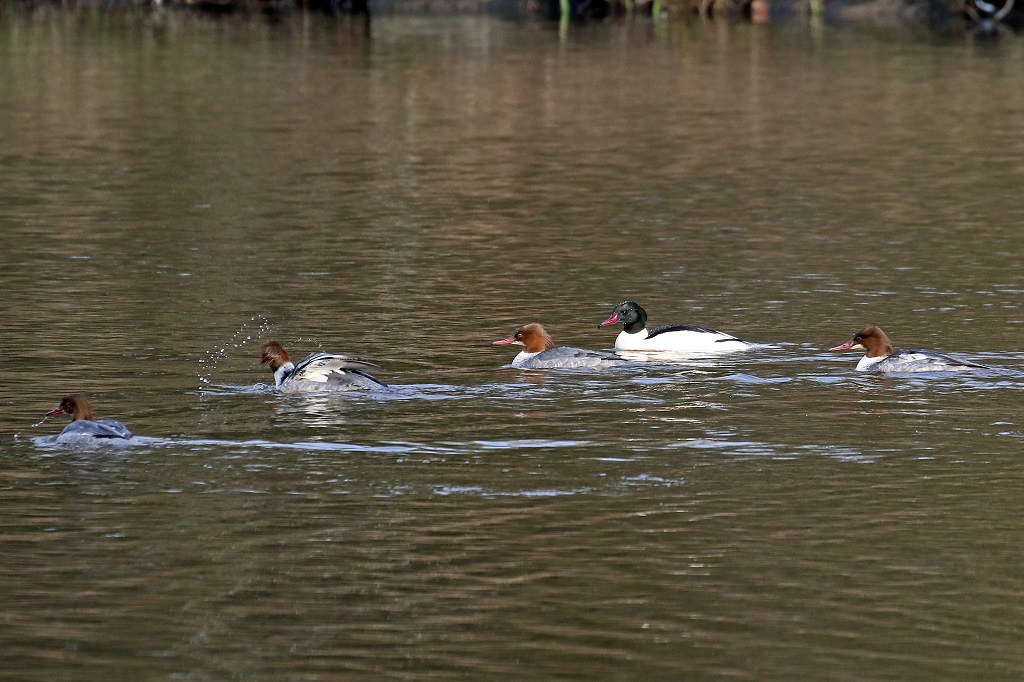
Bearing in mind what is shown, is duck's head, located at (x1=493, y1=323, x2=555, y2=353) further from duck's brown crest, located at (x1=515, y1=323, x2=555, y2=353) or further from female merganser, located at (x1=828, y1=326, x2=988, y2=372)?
female merganser, located at (x1=828, y1=326, x2=988, y2=372)

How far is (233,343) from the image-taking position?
1784 cm

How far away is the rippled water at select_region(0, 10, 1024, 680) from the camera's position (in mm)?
10023

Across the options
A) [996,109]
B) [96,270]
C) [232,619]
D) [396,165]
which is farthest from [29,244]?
[996,109]

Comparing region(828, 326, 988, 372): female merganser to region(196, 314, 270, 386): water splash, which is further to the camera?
region(196, 314, 270, 386): water splash

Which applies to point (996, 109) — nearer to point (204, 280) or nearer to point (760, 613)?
point (204, 280)

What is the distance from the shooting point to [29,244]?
79.6 feet

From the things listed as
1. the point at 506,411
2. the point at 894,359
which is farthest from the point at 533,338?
the point at 894,359

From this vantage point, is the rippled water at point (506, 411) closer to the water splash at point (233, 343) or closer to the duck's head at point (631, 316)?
the water splash at point (233, 343)

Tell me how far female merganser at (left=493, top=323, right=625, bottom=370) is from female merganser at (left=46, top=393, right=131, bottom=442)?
4.25 metres

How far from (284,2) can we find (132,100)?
1483 inches

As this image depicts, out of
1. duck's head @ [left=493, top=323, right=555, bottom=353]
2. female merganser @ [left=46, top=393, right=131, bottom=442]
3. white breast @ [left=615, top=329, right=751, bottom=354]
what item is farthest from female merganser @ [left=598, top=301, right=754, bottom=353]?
female merganser @ [left=46, top=393, right=131, bottom=442]

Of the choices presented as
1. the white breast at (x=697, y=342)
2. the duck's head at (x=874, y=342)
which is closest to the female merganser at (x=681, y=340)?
the white breast at (x=697, y=342)

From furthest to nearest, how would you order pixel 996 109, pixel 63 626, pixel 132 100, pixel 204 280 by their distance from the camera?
pixel 132 100 → pixel 996 109 → pixel 204 280 → pixel 63 626

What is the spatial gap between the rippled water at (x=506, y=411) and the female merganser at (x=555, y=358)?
330 millimetres
